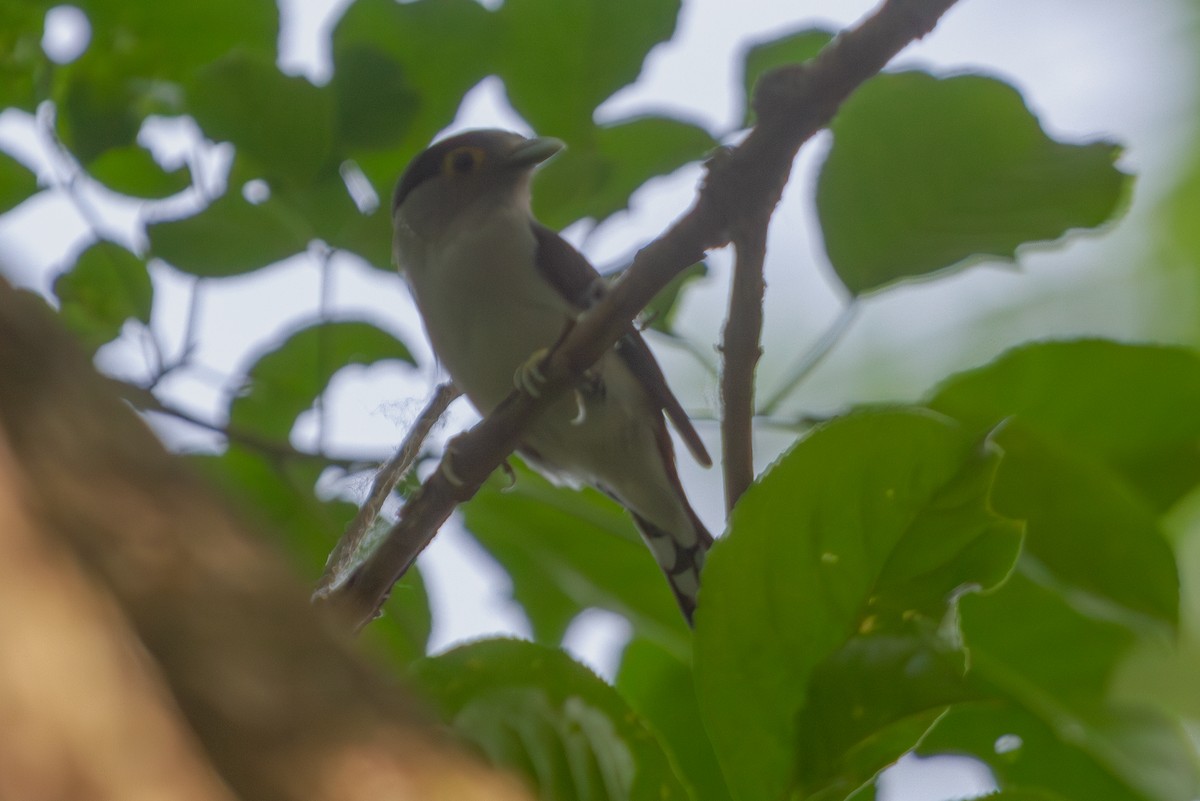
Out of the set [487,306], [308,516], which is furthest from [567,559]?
[487,306]

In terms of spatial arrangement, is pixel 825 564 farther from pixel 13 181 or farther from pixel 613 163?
pixel 13 181

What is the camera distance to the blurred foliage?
4.33 feet

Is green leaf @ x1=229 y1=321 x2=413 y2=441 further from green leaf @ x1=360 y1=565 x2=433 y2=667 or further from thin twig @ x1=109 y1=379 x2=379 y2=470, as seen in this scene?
green leaf @ x1=360 y1=565 x2=433 y2=667

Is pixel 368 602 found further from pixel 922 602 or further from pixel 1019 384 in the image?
pixel 1019 384

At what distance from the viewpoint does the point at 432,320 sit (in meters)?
3.07

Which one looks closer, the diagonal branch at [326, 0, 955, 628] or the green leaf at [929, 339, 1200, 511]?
the diagonal branch at [326, 0, 955, 628]

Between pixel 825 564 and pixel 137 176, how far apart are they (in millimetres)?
1642

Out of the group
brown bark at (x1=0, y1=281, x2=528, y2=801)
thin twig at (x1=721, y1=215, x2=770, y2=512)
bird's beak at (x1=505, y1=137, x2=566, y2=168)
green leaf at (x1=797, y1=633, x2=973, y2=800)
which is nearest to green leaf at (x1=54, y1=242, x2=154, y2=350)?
bird's beak at (x1=505, y1=137, x2=566, y2=168)

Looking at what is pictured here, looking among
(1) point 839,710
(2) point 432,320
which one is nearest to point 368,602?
(1) point 839,710

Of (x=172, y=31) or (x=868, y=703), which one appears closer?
(x=868, y=703)

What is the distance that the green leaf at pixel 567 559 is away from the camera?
6.44 feet

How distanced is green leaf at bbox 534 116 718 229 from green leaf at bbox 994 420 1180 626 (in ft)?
3.16

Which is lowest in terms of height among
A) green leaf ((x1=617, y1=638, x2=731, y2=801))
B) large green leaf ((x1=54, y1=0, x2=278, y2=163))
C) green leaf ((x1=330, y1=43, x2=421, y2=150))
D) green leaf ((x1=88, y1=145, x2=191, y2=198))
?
green leaf ((x1=617, y1=638, x2=731, y2=801))

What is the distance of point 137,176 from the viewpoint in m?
2.40
